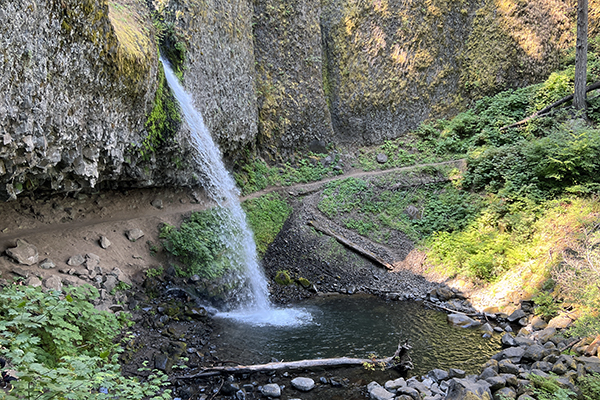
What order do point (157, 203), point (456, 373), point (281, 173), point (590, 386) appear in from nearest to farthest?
point (590, 386)
point (456, 373)
point (157, 203)
point (281, 173)

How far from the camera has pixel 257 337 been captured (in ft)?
26.0

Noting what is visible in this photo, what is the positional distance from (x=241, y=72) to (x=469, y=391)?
42.1 ft

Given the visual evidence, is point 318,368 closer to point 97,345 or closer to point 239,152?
point 97,345

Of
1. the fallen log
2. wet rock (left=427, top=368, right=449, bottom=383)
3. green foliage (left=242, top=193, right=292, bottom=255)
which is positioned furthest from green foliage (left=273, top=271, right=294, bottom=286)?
wet rock (left=427, top=368, right=449, bottom=383)

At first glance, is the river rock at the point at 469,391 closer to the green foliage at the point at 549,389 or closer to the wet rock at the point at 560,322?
the green foliage at the point at 549,389

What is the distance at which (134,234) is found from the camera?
9.59 meters

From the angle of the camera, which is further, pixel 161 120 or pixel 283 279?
pixel 283 279

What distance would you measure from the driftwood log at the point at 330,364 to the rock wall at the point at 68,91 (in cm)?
453

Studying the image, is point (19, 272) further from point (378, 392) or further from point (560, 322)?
point (560, 322)

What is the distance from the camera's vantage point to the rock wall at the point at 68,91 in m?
4.84

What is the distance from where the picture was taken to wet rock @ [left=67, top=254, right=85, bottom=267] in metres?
7.71

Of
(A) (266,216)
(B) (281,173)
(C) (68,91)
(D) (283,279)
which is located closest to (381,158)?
(B) (281,173)

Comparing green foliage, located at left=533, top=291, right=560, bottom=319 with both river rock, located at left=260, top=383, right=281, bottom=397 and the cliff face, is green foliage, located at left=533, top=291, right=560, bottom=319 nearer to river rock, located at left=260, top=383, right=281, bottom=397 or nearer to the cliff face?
river rock, located at left=260, top=383, right=281, bottom=397

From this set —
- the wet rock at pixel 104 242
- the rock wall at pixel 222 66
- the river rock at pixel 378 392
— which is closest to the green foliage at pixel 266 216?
the rock wall at pixel 222 66
